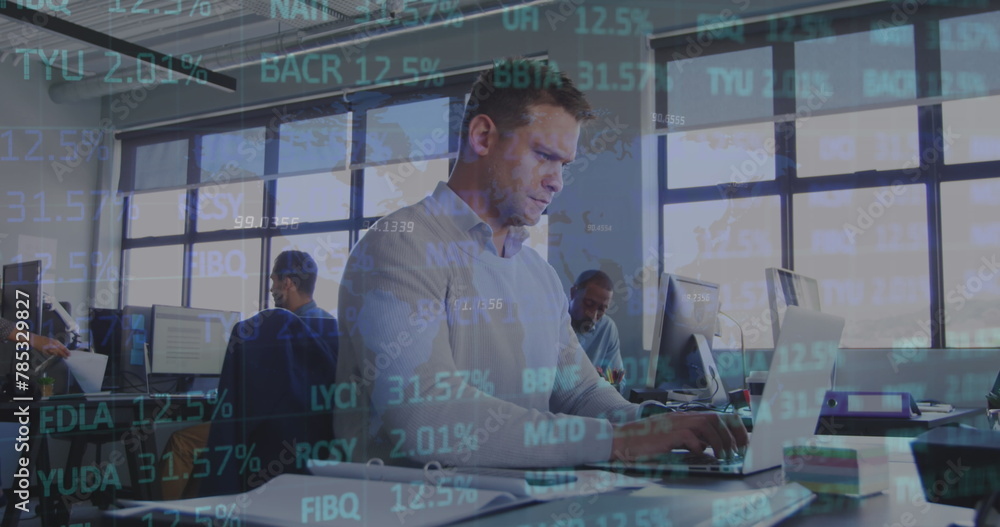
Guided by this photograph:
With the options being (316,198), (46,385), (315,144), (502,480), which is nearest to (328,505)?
(502,480)

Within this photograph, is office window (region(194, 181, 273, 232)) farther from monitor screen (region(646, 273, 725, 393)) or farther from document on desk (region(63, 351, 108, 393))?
monitor screen (region(646, 273, 725, 393))

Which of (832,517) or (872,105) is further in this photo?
(872,105)

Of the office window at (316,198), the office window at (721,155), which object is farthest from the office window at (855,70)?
the office window at (316,198)

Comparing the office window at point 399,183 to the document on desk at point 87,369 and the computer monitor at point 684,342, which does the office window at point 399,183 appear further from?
the computer monitor at point 684,342

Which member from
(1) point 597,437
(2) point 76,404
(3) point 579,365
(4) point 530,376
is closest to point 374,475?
(1) point 597,437

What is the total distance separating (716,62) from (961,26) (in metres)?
1.34

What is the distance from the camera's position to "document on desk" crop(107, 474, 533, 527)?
648 mm

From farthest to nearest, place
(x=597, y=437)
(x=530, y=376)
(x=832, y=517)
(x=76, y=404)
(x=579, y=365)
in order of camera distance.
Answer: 1. (x=76, y=404)
2. (x=579, y=365)
3. (x=530, y=376)
4. (x=597, y=437)
5. (x=832, y=517)

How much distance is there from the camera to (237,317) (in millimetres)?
4355

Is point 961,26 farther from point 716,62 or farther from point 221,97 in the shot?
point 221,97

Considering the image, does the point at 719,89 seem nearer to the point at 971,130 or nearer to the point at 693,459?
the point at 971,130

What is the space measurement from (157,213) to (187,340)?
153 inches

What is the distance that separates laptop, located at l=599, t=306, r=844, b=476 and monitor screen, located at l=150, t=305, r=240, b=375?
10.2 feet

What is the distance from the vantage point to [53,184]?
24.2 feet
